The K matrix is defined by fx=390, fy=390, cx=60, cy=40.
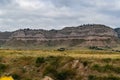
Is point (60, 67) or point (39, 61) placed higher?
point (39, 61)

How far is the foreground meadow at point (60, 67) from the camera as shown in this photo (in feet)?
276

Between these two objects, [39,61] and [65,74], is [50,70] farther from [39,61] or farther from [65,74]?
[39,61]

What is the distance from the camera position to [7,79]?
12.2ft

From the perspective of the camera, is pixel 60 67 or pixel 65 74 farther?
pixel 60 67

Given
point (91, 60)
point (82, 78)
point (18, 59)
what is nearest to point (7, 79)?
point (82, 78)

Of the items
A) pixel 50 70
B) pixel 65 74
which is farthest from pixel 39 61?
pixel 65 74

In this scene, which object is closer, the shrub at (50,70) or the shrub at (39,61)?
the shrub at (50,70)

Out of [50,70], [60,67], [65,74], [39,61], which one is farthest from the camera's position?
[39,61]

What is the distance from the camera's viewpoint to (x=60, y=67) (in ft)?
294

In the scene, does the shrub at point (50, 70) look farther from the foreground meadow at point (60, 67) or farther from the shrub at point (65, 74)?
the shrub at point (65, 74)

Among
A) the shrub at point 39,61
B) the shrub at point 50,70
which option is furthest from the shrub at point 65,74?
the shrub at point 39,61

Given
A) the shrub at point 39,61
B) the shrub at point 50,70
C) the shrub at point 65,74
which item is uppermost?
the shrub at point 39,61

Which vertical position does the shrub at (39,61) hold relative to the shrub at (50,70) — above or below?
above

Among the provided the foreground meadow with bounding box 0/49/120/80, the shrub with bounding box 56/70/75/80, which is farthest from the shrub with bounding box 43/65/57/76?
the shrub with bounding box 56/70/75/80
